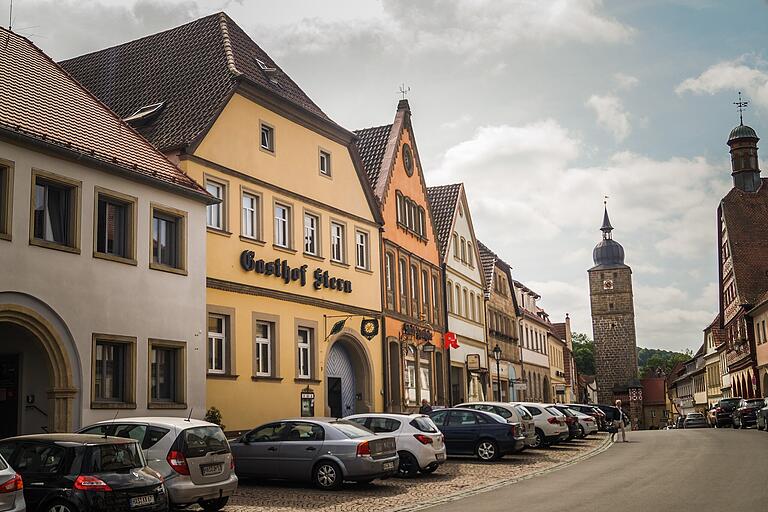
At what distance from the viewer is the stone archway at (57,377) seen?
18578mm

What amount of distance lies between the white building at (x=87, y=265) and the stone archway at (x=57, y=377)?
24mm

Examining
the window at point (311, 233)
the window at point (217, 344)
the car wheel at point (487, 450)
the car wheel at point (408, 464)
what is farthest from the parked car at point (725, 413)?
the window at point (217, 344)

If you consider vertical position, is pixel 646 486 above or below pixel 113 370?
below

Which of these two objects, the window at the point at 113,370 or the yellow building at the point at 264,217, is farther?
the yellow building at the point at 264,217

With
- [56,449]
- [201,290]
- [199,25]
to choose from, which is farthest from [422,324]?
[56,449]

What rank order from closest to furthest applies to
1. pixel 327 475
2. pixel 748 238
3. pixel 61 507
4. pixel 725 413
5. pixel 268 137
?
pixel 61 507
pixel 327 475
pixel 268 137
pixel 725 413
pixel 748 238

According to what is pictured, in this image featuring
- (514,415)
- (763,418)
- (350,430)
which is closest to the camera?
(350,430)

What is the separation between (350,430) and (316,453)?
2.69 feet

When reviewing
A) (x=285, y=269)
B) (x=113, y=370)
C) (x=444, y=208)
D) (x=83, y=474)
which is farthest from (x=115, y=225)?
(x=444, y=208)

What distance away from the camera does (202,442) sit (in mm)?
15484

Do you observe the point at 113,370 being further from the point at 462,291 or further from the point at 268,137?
the point at 462,291

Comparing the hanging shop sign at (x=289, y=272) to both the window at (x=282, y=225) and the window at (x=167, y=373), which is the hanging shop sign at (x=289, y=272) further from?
the window at (x=167, y=373)

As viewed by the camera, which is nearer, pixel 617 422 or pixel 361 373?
pixel 361 373

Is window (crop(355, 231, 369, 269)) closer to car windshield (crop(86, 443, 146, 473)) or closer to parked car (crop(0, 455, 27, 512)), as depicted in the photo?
car windshield (crop(86, 443, 146, 473))
